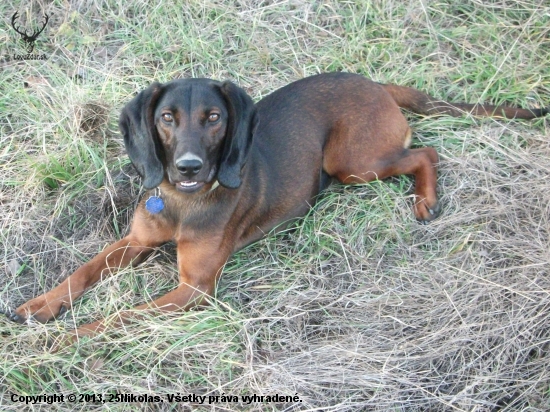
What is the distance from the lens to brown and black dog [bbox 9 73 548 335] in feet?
13.3

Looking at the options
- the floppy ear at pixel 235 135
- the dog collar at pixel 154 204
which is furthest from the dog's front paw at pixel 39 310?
the floppy ear at pixel 235 135

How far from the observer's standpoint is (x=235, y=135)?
13.5ft

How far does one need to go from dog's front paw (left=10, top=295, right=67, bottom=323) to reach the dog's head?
0.88 metres

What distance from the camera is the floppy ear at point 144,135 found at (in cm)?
404

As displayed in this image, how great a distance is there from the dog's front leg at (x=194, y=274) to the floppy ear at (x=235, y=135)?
408 mm

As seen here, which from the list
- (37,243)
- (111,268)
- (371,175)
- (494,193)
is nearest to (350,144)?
(371,175)

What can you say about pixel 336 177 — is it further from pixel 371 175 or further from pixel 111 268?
pixel 111 268

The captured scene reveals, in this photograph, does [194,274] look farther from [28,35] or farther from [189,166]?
[28,35]

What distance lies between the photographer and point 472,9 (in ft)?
20.9

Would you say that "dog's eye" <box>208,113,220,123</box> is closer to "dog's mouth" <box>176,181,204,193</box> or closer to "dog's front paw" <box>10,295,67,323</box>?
"dog's mouth" <box>176,181,204,193</box>

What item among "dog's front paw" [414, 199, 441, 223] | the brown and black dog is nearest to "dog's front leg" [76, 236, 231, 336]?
the brown and black dog

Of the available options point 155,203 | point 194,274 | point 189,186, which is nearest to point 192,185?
point 189,186

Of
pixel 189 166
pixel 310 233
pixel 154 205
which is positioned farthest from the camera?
pixel 310 233

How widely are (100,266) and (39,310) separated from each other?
47 cm
